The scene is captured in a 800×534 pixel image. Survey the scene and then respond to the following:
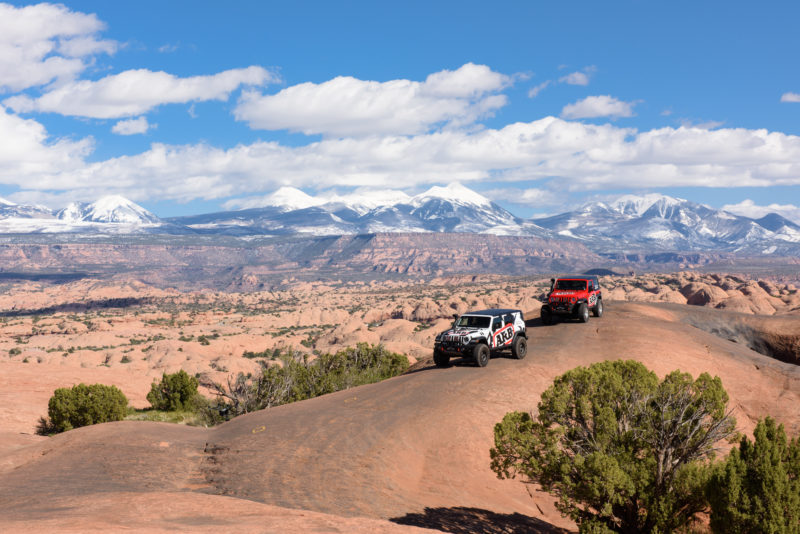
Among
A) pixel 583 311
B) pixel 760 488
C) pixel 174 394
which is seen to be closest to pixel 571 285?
pixel 583 311

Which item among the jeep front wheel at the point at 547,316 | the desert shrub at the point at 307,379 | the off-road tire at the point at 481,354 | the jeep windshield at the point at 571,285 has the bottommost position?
the desert shrub at the point at 307,379

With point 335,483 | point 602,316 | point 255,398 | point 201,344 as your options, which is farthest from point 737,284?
point 335,483

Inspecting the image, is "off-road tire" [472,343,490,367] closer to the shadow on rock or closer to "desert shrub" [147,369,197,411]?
the shadow on rock

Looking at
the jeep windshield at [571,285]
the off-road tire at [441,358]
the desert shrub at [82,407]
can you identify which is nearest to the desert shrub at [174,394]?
the desert shrub at [82,407]

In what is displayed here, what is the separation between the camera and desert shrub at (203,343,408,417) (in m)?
30.4

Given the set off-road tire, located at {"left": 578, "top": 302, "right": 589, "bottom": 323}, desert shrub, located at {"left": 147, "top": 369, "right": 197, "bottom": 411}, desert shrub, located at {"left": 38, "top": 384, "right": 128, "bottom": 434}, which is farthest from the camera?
desert shrub, located at {"left": 147, "top": 369, "right": 197, "bottom": 411}

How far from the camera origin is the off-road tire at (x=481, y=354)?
2467 cm

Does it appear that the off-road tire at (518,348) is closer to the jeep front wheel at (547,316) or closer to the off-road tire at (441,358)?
the off-road tire at (441,358)

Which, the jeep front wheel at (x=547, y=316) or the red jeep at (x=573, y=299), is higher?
the red jeep at (x=573, y=299)

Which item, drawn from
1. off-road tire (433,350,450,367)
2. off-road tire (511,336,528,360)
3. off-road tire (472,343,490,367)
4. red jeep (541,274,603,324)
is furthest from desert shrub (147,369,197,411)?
red jeep (541,274,603,324)

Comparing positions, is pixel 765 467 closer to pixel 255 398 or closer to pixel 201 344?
pixel 255 398

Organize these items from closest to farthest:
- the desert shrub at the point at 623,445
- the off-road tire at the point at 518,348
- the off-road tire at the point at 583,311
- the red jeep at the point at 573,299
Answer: the desert shrub at the point at 623,445, the off-road tire at the point at 518,348, the off-road tire at the point at 583,311, the red jeep at the point at 573,299

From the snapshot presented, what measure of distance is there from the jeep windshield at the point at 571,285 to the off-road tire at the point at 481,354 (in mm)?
11105

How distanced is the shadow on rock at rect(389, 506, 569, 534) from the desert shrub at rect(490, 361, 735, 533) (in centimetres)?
152
